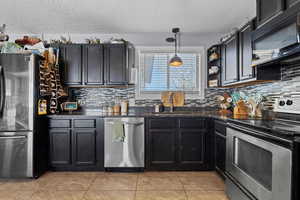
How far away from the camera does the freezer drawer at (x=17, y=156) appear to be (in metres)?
2.54

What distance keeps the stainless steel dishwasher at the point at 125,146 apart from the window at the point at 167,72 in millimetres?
921

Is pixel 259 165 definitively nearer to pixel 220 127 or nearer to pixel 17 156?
pixel 220 127

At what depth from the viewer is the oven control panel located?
6.05 ft

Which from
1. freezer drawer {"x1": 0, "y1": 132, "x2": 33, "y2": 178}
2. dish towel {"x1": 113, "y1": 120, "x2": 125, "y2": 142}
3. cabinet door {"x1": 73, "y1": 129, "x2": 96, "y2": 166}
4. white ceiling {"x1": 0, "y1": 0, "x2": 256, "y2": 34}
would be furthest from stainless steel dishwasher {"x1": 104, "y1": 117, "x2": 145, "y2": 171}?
white ceiling {"x1": 0, "y1": 0, "x2": 256, "y2": 34}

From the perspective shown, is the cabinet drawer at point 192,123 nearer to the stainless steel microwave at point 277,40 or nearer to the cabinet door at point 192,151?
the cabinet door at point 192,151

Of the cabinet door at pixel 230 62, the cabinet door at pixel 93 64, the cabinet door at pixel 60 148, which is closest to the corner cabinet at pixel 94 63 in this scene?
the cabinet door at pixel 93 64

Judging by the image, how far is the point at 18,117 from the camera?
2.53 metres

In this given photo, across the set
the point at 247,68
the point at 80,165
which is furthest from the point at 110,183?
the point at 247,68

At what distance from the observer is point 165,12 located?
107 inches

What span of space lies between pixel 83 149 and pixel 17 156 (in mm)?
846

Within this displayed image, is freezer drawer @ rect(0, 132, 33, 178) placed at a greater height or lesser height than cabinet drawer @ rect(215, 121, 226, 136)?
lesser

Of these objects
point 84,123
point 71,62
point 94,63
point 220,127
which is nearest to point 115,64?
point 94,63

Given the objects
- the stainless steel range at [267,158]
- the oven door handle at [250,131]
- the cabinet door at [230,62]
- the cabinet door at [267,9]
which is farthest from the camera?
the cabinet door at [230,62]

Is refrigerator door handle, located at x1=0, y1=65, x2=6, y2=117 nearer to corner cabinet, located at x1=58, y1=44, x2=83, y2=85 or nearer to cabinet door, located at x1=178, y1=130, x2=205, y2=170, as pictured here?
corner cabinet, located at x1=58, y1=44, x2=83, y2=85
